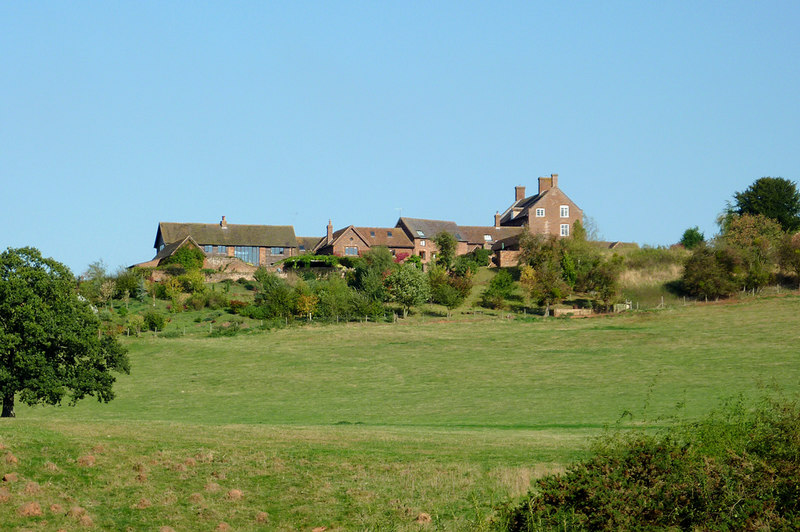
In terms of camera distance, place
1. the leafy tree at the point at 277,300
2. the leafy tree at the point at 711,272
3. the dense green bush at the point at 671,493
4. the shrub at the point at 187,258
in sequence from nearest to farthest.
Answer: the dense green bush at the point at 671,493 → the leafy tree at the point at 277,300 → the leafy tree at the point at 711,272 → the shrub at the point at 187,258

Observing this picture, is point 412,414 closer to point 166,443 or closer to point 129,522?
point 166,443

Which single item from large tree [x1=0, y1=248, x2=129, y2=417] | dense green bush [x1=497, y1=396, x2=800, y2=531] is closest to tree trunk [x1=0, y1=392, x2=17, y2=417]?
large tree [x1=0, y1=248, x2=129, y2=417]

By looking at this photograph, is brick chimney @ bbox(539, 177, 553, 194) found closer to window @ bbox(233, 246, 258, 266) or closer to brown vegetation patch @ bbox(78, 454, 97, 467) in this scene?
window @ bbox(233, 246, 258, 266)

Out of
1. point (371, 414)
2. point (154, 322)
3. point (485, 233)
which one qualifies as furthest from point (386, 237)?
point (371, 414)

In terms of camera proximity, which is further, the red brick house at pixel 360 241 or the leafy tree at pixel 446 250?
the red brick house at pixel 360 241

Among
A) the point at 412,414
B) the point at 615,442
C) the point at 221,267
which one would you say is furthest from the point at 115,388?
the point at 221,267

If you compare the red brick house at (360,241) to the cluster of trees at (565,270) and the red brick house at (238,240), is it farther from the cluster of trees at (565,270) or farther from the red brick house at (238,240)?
the cluster of trees at (565,270)

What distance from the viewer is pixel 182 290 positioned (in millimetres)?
87250

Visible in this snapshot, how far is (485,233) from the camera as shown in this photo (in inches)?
4375

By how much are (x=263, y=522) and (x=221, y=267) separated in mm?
78520

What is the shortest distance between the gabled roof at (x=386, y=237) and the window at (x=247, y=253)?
42.8ft

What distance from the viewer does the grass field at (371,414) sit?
2117cm

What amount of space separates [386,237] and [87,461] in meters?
86.8

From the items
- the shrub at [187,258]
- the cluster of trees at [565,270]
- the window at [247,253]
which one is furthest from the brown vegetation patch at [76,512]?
the window at [247,253]
